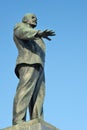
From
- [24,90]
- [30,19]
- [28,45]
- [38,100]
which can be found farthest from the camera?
[30,19]

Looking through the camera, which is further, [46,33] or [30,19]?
[30,19]

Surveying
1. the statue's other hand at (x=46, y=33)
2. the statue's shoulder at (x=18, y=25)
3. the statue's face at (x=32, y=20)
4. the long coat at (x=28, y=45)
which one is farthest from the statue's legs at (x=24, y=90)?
the statue's face at (x=32, y=20)

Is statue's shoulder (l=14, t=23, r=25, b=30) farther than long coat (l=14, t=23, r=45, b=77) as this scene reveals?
Yes

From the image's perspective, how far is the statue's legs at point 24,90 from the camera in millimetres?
13938

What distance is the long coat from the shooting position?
47.6 ft

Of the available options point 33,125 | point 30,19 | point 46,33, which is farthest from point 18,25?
point 33,125

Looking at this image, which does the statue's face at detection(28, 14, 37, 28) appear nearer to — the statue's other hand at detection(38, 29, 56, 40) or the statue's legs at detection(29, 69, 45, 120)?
the statue's other hand at detection(38, 29, 56, 40)

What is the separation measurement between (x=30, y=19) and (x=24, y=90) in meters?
2.73

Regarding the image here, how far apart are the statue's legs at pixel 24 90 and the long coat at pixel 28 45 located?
26 cm

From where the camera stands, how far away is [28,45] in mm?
14992

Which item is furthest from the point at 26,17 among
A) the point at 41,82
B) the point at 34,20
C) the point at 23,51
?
the point at 41,82

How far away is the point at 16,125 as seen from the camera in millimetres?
13516

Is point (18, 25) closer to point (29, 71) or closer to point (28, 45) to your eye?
point (28, 45)

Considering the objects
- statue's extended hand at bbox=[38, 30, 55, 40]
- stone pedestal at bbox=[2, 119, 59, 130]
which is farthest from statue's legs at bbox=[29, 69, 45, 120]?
statue's extended hand at bbox=[38, 30, 55, 40]
